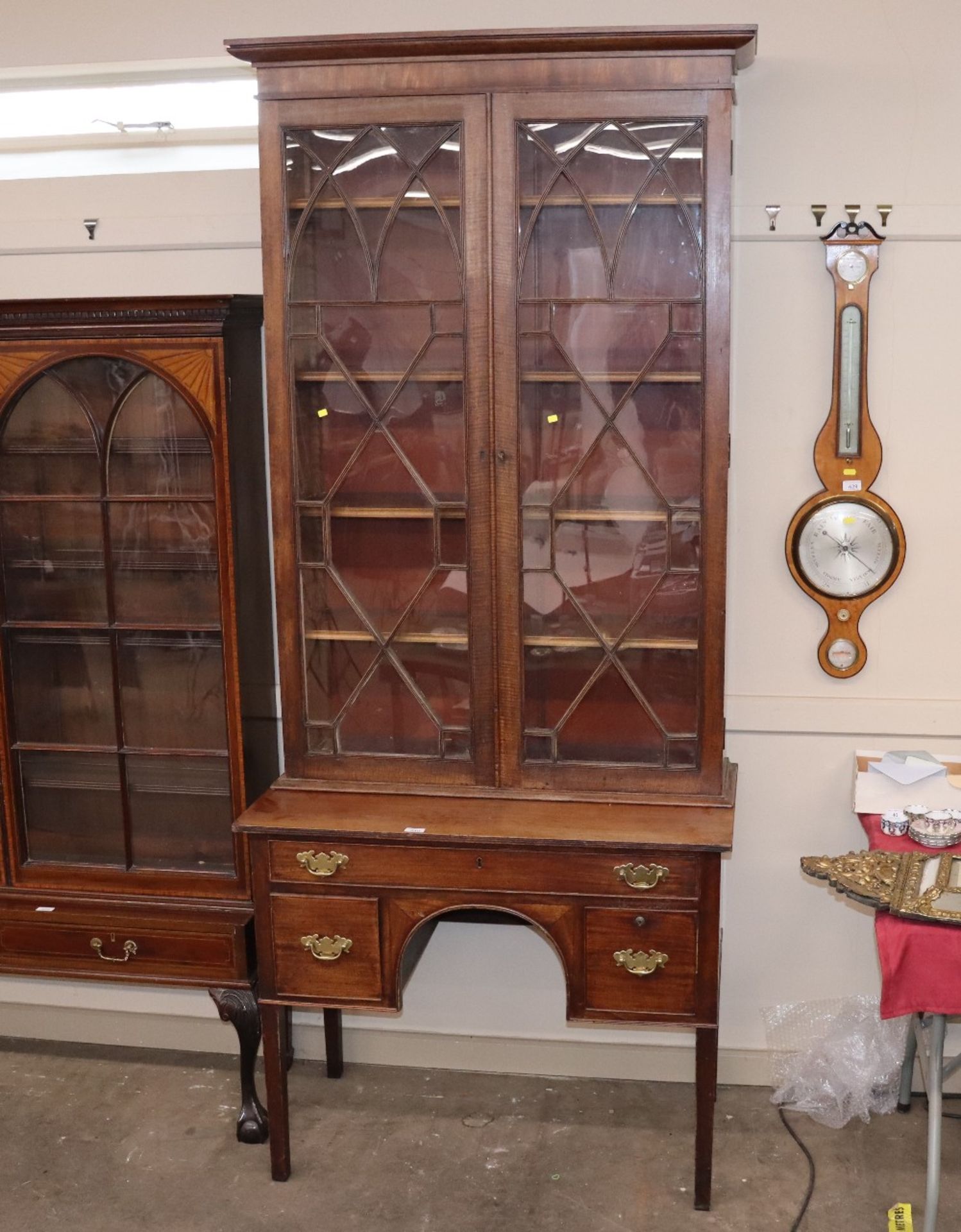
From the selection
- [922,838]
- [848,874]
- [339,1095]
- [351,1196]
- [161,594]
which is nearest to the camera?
[848,874]

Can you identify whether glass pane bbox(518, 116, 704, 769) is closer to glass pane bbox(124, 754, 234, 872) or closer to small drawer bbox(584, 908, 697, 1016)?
small drawer bbox(584, 908, 697, 1016)

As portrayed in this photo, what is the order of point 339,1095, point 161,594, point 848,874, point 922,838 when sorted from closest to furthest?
Answer: point 848,874 < point 922,838 < point 161,594 < point 339,1095

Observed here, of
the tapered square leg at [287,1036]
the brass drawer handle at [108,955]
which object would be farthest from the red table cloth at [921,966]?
the brass drawer handle at [108,955]

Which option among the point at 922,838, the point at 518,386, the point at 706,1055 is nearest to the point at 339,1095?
the point at 706,1055

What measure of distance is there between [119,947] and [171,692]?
67 cm

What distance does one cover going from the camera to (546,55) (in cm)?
261

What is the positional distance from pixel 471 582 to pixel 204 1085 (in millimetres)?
1680

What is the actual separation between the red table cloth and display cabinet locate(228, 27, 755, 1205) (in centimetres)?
45

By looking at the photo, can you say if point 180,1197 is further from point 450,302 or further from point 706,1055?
point 450,302

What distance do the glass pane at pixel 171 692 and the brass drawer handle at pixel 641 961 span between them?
1155 millimetres

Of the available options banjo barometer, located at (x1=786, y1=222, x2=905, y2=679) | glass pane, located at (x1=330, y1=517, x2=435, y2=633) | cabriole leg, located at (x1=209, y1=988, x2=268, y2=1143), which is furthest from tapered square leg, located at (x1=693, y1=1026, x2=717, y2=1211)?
glass pane, located at (x1=330, y1=517, x2=435, y2=633)

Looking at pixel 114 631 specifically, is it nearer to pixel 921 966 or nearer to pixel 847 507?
pixel 847 507

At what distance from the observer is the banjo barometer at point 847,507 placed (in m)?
2.94

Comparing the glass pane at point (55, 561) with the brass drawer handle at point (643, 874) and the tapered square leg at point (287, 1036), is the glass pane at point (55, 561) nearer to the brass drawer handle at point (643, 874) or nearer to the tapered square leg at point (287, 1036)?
the tapered square leg at point (287, 1036)
